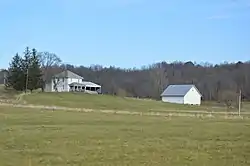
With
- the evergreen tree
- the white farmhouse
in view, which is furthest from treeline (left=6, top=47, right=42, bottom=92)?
the white farmhouse

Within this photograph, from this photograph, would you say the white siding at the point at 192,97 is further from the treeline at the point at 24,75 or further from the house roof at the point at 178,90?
the treeline at the point at 24,75

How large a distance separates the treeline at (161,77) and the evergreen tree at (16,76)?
18.9 feet

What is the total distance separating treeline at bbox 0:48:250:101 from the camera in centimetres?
13123

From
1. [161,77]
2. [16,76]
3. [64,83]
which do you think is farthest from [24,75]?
[161,77]

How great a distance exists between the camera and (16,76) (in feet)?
313

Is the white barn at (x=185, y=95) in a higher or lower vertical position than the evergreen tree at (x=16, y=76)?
lower

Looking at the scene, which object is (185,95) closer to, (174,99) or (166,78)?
(174,99)

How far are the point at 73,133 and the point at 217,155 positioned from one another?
32.1 ft

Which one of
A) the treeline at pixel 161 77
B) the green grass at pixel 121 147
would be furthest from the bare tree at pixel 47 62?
the green grass at pixel 121 147

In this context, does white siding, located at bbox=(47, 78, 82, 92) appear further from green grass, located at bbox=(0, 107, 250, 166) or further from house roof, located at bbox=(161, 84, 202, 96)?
green grass, located at bbox=(0, 107, 250, 166)

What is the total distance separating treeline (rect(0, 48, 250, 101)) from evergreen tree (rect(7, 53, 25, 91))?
5750 mm

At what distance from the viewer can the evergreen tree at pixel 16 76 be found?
94938 mm

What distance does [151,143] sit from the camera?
22531 mm

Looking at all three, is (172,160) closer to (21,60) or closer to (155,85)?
(21,60)
